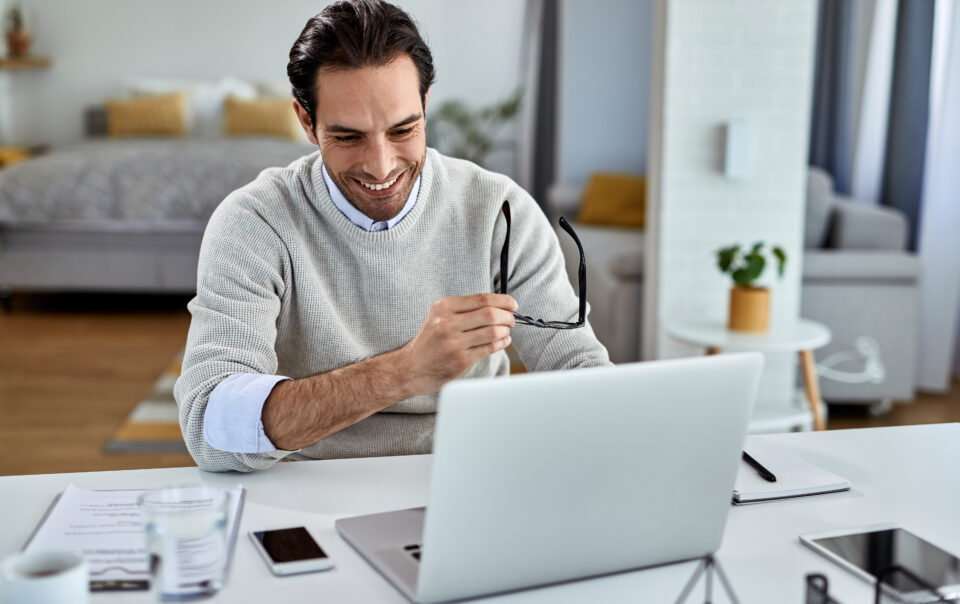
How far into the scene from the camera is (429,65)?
4.49ft

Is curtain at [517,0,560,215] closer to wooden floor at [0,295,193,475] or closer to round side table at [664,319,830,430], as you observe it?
wooden floor at [0,295,193,475]

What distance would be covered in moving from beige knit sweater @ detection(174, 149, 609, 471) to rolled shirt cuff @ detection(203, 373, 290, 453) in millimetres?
104

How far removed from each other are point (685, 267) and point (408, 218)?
1706 millimetres

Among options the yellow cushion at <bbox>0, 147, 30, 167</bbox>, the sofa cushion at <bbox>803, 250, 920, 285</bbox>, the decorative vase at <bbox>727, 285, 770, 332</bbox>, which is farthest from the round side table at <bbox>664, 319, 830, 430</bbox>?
the yellow cushion at <bbox>0, 147, 30, 167</bbox>

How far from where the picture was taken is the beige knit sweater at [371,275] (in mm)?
1298

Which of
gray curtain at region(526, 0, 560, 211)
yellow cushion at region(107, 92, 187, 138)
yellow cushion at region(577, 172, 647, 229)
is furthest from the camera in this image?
yellow cushion at region(107, 92, 187, 138)

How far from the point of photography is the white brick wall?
280 cm

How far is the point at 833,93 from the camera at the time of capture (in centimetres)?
410

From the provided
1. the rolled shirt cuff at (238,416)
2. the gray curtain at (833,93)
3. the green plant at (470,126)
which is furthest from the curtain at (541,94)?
the rolled shirt cuff at (238,416)

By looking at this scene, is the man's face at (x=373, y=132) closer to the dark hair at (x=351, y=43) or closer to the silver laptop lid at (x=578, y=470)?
the dark hair at (x=351, y=43)

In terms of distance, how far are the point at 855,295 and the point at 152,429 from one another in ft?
7.42

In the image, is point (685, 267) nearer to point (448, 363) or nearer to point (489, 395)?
point (448, 363)

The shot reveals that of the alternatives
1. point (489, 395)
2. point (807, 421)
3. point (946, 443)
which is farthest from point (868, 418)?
point (489, 395)

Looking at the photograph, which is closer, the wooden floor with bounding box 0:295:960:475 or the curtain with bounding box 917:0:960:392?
the wooden floor with bounding box 0:295:960:475
